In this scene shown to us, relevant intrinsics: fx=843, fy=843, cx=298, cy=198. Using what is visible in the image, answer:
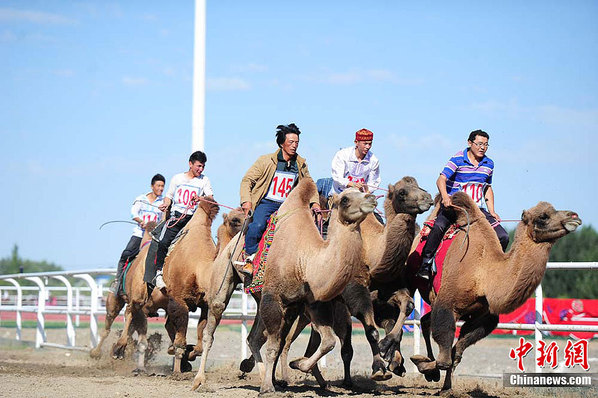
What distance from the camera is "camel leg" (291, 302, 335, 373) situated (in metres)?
8.59

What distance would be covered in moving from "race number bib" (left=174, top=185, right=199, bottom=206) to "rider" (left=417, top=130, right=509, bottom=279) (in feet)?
14.6

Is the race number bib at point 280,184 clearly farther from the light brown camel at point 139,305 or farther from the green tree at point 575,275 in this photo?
the green tree at point 575,275

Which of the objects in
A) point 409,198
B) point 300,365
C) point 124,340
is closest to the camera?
point 300,365

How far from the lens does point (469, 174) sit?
33.1 feet

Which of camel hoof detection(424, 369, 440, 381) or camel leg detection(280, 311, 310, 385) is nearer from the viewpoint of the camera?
camel hoof detection(424, 369, 440, 381)

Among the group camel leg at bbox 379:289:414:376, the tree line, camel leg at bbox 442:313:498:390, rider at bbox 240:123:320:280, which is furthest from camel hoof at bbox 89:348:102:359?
the tree line

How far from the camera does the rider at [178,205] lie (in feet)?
42.7

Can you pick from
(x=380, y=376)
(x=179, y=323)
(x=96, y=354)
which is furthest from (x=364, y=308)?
(x=96, y=354)

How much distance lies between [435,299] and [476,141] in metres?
1.97

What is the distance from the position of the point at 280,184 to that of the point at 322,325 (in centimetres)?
251

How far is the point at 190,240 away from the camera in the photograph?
1245cm

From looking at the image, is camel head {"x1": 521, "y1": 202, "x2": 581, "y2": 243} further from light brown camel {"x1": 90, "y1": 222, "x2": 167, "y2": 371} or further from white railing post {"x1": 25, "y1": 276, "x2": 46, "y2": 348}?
white railing post {"x1": 25, "y1": 276, "x2": 46, "y2": 348}

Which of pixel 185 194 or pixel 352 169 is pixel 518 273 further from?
pixel 185 194

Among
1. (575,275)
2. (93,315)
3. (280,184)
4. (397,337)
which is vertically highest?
(280,184)
